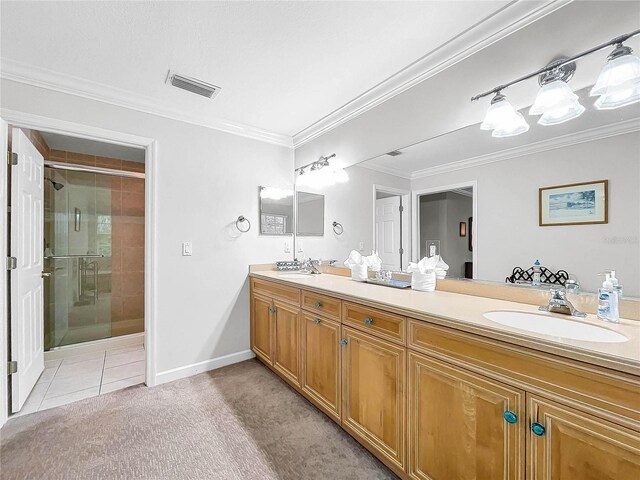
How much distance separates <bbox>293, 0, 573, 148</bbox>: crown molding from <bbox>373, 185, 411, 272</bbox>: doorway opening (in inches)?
27.2

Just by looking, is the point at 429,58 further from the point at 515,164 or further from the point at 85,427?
A: the point at 85,427

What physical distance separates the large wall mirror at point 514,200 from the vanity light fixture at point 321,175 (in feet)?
1.07

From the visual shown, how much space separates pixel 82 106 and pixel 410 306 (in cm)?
263

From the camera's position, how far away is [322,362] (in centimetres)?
185

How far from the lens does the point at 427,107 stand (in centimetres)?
188

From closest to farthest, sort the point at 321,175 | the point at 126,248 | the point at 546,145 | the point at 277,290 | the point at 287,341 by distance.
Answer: the point at 546,145 < the point at 287,341 < the point at 277,290 < the point at 321,175 < the point at 126,248

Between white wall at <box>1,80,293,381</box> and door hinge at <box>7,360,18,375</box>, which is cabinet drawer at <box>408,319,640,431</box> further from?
door hinge at <box>7,360,18,375</box>

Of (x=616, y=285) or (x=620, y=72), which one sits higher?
(x=620, y=72)

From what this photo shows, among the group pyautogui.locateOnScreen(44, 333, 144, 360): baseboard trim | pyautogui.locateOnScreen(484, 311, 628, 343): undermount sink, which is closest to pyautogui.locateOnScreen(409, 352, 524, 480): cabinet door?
pyautogui.locateOnScreen(484, 311, 628, 343): undermount sink

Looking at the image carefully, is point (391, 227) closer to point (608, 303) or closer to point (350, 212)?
point (350, 212)

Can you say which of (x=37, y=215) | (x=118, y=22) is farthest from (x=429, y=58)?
(x=37, y=215)

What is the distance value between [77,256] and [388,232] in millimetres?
3492

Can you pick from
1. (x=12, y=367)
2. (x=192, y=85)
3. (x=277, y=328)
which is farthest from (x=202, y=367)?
(x=192, y=85)

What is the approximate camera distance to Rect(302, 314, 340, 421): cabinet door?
68.5 inches
